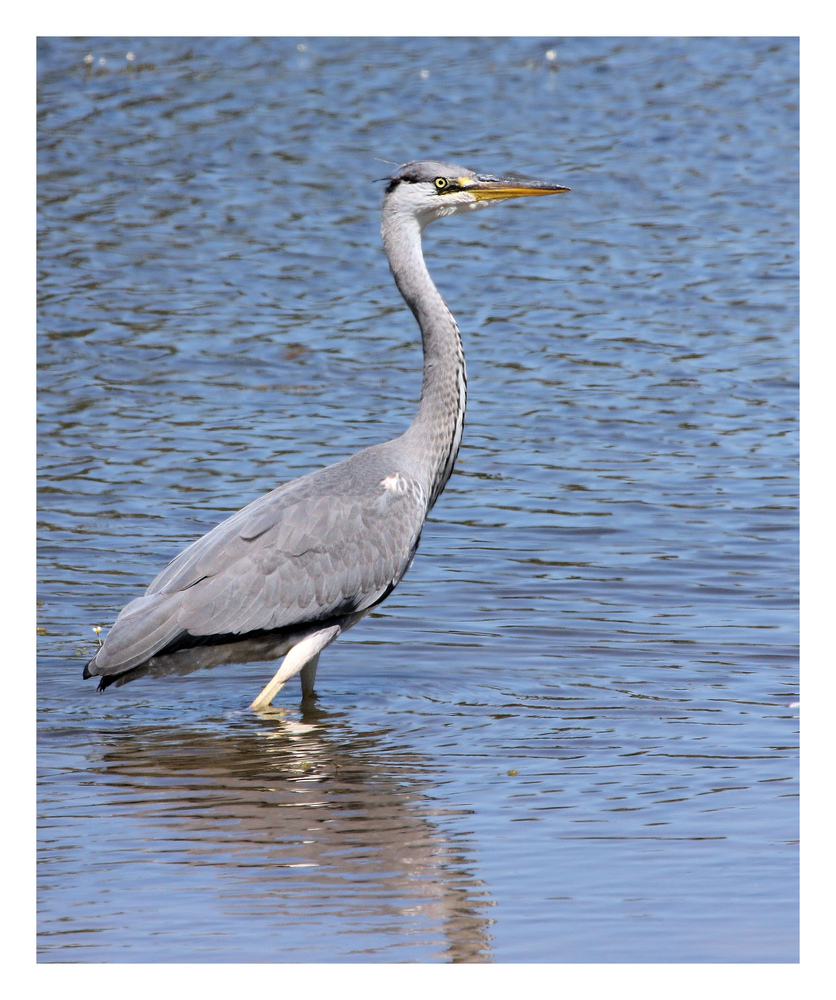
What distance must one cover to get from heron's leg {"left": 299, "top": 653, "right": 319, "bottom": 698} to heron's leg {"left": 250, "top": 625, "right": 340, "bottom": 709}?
3cm

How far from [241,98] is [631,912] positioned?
1822cm

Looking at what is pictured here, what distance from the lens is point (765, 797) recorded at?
625cm

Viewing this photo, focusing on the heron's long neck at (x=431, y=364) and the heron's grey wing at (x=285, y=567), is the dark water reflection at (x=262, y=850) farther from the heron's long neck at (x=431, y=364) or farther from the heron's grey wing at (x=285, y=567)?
the heron's long neck at (x=431, y=364)

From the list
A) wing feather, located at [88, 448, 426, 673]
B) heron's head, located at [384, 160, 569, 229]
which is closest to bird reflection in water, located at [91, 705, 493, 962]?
wing feather, located at [88, 448, 426, 673]

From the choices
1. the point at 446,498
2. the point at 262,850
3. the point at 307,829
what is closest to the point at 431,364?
the point at 446,498

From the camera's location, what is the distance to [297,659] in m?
7.45

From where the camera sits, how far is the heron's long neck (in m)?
8.08

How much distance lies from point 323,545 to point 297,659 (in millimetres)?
570

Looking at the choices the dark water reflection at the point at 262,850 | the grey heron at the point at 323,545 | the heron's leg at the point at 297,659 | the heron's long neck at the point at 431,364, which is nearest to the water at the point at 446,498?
the dark water reflection at the point at 262,850

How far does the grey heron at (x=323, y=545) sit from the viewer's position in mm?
7234

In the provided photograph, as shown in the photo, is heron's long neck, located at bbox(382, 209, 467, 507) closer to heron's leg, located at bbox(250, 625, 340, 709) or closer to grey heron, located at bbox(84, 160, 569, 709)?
grey heron, located at bbox(84, 160, 569, 709)

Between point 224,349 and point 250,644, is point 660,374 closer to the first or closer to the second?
point 224,349

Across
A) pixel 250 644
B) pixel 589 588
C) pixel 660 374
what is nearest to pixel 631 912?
pixel 250 644

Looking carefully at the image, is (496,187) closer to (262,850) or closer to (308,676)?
(308,676)
